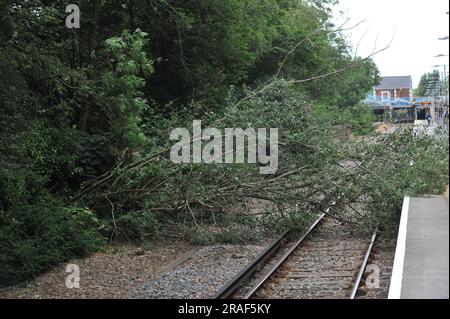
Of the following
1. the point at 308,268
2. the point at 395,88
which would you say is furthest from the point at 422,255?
the point at 395,88

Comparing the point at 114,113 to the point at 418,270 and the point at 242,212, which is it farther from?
the point at 418,270

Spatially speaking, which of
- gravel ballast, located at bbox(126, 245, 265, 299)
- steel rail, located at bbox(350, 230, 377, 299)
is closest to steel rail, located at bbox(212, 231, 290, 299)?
gravel ballast, located at bbox(126, 245, 265, 299)

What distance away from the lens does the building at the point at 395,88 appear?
130375mm

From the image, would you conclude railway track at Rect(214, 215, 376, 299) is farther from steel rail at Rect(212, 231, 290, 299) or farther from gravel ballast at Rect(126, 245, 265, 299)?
gravel ballast at Rect(126, 245, 265, 299)

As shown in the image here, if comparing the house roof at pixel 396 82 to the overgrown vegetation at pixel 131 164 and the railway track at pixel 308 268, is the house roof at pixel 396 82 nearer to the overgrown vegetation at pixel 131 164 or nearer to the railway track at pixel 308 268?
the overgrown vegetation at pixel 131 164

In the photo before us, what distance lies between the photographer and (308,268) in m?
11.5

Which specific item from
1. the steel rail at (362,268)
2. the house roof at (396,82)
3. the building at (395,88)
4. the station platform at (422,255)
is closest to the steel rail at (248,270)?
the steel rail at (362,268)

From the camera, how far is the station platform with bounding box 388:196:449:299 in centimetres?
703

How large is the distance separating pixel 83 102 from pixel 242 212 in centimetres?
527

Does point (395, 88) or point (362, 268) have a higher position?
point (395, 88)

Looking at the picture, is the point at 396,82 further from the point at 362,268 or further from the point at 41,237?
the point at 41,237

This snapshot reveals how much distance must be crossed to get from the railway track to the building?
118718 mm

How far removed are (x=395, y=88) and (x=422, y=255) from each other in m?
131

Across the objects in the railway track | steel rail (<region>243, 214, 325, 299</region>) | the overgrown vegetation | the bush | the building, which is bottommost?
the railway track
